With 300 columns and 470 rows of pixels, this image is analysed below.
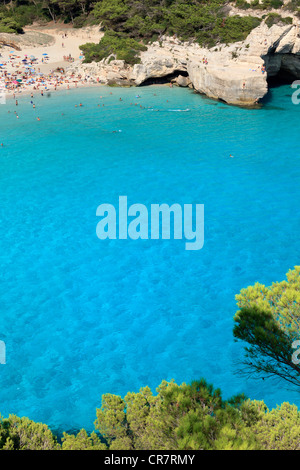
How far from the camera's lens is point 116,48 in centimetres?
5684

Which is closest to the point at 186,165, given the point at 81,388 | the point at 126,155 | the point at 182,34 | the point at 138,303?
the point at 126,155

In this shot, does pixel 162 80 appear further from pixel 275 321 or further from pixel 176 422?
pixel 176 422

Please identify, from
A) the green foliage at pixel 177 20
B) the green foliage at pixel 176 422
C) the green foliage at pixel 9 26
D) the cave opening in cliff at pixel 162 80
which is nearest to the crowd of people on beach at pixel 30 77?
the cave opening in cliff at pixel 162 80

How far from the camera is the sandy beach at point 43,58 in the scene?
186 ft

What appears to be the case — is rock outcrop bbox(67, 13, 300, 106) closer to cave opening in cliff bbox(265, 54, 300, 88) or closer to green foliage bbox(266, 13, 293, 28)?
cave opening in cliff bbox(265, 54, 300, 88)

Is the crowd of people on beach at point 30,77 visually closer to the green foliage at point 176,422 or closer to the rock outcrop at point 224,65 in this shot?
the rock outcrop at point 224,65

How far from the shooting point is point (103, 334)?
16312 mm

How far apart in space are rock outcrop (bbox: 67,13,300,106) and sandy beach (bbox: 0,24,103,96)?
25.1 feet

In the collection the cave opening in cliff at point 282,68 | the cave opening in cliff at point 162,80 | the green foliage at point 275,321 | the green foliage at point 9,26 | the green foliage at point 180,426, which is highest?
the green foliage at point 9,26

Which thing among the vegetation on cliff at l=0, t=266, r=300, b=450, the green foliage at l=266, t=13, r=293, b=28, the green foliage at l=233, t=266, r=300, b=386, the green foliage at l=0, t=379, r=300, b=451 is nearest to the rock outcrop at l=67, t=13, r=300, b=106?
the green foliage at l=266, t=13, r=293, b=28

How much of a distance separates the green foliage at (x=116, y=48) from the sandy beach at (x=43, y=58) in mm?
3308

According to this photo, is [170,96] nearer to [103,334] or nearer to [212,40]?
[212,40]

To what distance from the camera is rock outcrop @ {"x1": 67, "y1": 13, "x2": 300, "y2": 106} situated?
42719mm

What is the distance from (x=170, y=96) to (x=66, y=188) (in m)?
26.5
